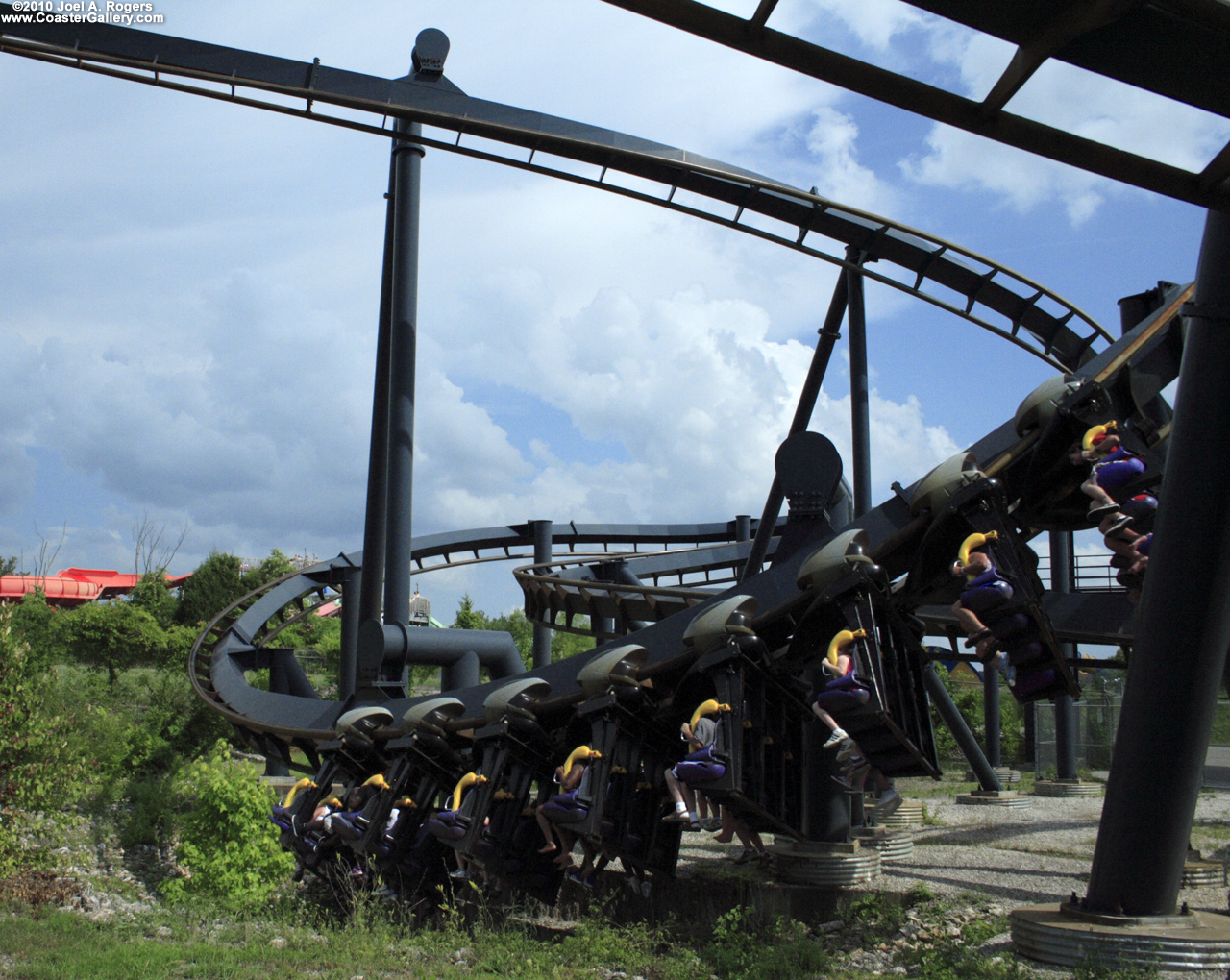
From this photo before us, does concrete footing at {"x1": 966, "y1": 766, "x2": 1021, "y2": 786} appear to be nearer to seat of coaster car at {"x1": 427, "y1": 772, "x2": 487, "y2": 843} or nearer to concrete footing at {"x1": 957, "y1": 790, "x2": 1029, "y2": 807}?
concrete footing at {"x1": 957, "y1": 790, "x2": 1029, "y2": 807}

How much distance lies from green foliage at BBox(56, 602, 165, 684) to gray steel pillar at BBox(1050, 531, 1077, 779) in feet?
80.5

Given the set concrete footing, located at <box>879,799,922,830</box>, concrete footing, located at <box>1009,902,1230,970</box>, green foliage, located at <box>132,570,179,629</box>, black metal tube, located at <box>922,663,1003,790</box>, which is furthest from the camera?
green foliage, located at <box>132,570,179,629</box>

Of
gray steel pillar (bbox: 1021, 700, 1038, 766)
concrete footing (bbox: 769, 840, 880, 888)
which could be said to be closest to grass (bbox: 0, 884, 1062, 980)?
concrete footing (bbox: 769, 840, 880, 888)

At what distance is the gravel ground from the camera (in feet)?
28.6

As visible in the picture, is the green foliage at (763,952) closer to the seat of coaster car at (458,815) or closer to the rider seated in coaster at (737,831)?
the rider seated in coaster at (737,831)

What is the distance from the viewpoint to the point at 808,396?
1293 cm

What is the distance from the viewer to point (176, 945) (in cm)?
869

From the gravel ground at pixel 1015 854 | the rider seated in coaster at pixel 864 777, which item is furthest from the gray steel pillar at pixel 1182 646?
the rider seated in coaster at pixel 864 777

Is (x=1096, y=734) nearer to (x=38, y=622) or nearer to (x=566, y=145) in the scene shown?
(x=566, y=145)

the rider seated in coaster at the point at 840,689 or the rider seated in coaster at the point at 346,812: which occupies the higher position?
the rider seated in coaster at the point at 840,689

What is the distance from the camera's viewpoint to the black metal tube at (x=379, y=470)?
13641 millimetres

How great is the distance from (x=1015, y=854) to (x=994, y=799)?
19.9ft

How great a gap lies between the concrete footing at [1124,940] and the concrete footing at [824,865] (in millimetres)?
3102

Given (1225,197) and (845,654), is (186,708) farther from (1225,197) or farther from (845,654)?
(1225,197)
